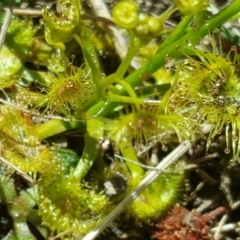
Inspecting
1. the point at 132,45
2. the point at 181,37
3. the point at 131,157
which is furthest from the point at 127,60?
the point at 131,157

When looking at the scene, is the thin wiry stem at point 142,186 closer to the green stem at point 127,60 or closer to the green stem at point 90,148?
the green stem at point 90,148

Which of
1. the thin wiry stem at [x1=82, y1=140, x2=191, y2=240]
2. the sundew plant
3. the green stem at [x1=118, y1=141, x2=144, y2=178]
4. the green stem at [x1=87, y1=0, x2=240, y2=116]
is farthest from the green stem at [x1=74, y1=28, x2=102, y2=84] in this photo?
the thin wiry stem at [x1=82, y1=140, x2=191, y2=240]

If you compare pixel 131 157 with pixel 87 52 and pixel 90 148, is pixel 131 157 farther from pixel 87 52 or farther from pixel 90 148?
pixel 87 52

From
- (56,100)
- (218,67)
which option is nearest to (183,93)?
(218,67)

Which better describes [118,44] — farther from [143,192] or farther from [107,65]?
[143,192]

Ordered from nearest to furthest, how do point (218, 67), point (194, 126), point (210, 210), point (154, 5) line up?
point (218, 67), point (194, 126), point (210, 210), point (154, 5)

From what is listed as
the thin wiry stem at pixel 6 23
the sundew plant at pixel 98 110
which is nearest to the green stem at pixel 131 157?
the sundew plant at pixel 98 110
